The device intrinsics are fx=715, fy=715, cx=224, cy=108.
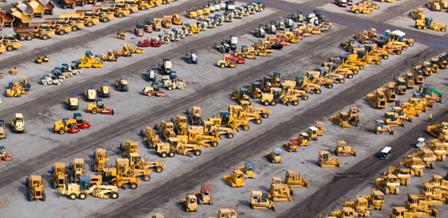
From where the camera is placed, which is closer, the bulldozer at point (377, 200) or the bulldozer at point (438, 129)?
the bulldozer at point (377, 200)

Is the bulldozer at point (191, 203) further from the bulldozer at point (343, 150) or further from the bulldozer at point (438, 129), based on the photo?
the bulldozer at point (438, 129)

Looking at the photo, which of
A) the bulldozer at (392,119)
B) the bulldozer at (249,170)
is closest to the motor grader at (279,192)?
the bulldozer at (249,170)

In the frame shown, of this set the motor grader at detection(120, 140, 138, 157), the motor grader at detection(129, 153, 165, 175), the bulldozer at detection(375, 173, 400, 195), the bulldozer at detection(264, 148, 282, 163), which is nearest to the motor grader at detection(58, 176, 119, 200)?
the motor grader at detection(129, 153, 165, 175)

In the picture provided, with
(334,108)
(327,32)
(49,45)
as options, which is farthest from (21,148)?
(327,32)

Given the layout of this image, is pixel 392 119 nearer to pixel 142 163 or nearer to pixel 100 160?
pixel 142 163

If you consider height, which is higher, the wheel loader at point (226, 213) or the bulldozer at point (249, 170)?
the wheel loader at point (226, 213)

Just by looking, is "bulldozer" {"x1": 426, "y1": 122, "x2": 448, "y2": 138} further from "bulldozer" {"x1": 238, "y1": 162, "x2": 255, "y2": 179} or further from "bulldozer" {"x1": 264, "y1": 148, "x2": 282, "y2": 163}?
"bulldozer" {"x1": 238, "y1": 162, "x2": 255, "y2": 179}
